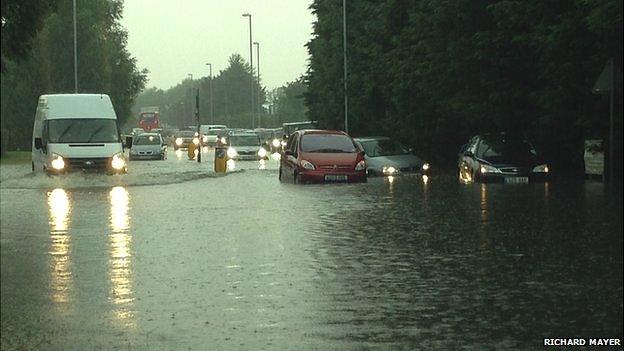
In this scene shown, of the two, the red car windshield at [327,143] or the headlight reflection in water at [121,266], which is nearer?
the headlight reflection in water at [121,266]

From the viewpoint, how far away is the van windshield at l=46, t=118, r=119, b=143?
35656 millimetres

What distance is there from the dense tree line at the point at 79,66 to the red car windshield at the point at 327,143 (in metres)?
31.7

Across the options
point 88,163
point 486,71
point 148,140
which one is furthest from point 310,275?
point 148,140

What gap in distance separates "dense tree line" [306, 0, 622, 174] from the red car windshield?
4.76 metres

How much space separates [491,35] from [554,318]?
26465mm

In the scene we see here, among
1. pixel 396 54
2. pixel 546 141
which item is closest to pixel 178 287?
pixel 546 141

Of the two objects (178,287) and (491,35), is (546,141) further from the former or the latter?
(178,287)

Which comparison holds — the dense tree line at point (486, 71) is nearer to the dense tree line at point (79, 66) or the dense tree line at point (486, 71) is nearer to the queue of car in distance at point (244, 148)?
the queue of car in distance at point (244, 148)

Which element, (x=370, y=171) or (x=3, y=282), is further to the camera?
(x=370, y=171)

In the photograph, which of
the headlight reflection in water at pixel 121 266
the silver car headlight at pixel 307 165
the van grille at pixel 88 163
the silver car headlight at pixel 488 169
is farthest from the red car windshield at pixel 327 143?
the headlight reflection in water at pixel 121 266

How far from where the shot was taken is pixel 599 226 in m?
18.6

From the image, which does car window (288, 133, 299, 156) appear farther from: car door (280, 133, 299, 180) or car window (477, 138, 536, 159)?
car window (477, 138, 536, 159)

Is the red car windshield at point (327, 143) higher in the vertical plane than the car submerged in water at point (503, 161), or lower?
higher

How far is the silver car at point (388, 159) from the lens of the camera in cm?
3834
